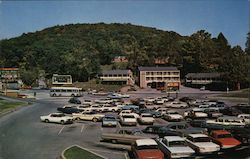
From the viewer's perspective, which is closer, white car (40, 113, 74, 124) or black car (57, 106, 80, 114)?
white car (40, 113, 74, 124)

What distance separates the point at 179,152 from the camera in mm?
17828

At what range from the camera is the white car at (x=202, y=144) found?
19141mm

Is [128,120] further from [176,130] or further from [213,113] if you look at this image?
[213,113]

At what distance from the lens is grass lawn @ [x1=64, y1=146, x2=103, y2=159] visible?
18136 millimetres

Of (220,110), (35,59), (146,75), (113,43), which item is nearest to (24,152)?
(220,110)

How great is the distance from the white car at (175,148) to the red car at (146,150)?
702 mm

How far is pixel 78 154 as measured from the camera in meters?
18.6

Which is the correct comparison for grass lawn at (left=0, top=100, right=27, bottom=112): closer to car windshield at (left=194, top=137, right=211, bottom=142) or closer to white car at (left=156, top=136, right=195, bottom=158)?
white car at (left=156, top=136, right=195, bottom=158)

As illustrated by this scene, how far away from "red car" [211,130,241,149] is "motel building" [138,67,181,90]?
21386 millimetres

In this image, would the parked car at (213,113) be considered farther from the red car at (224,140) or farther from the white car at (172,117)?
the red car at (224,140)

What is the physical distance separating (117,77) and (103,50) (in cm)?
3861

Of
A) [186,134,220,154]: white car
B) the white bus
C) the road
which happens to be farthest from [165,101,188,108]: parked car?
[186,134,220,154]: white car

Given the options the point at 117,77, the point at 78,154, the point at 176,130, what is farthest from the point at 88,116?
the point at 117,77

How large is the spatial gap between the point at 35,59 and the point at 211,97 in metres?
30.8
